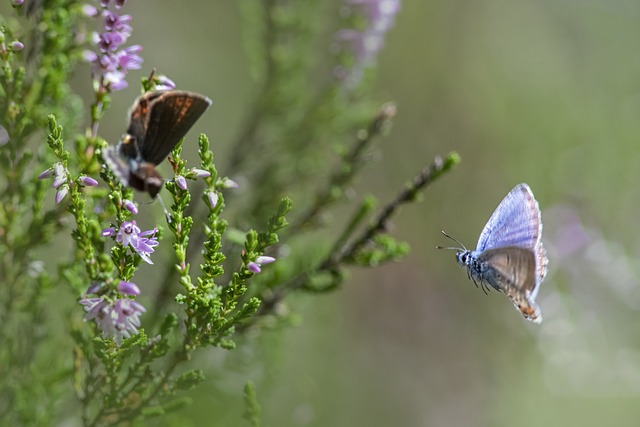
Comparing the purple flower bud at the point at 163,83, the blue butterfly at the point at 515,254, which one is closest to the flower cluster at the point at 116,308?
the purple flower bud at the point at 163,83

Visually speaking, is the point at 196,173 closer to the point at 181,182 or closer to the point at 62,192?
the point at 181,182

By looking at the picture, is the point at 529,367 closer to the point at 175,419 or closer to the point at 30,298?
the point at 175,419

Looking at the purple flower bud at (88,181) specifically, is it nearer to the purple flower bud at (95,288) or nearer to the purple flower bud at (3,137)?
the purple flower bud at (95,288)

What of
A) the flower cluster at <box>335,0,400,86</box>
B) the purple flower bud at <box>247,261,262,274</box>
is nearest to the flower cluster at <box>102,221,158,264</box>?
the purple flower bud at <box>247,261,262,274</box>

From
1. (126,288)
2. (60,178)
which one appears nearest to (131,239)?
(126,288)

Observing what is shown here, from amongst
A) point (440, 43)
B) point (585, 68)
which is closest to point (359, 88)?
point (440, 43)

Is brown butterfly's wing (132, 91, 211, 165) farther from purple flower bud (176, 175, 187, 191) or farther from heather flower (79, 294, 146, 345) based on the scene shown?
→ heather flower (79, 294, 146, 345)
